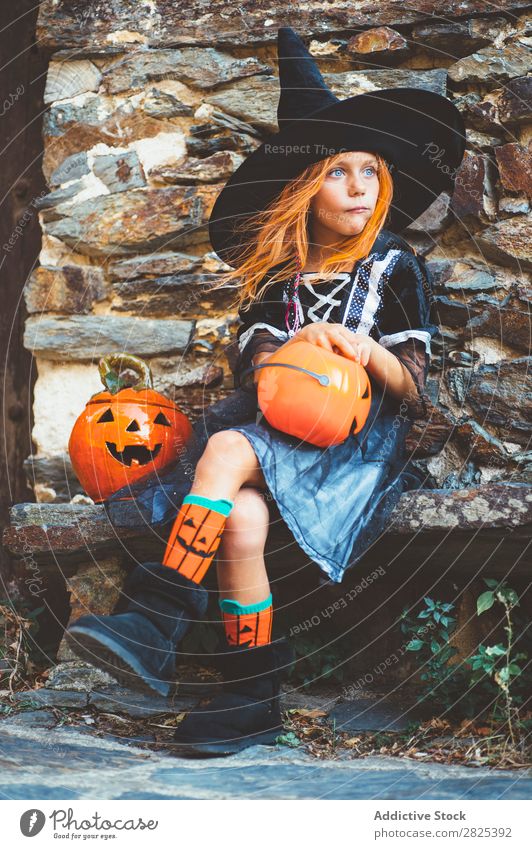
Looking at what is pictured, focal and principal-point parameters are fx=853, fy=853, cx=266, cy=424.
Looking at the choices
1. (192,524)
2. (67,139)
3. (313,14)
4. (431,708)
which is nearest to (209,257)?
(67,139)

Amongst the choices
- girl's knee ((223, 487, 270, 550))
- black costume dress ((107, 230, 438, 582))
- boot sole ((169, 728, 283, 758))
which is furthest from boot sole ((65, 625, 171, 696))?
black costume dress ((107, 230, 438, 582))

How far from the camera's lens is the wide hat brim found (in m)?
2.15

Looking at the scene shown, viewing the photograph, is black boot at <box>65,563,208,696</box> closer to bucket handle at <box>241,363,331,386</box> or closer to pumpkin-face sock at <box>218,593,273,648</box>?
pumpkin-face sock at <box>218,593,273,648</box>

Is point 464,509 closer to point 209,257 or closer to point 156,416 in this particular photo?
point 156,416

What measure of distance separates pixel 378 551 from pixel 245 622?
42 centimetres

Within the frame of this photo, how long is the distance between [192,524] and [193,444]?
0.58 m

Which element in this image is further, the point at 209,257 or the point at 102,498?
the point at 209,257

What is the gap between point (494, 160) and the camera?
2.66m

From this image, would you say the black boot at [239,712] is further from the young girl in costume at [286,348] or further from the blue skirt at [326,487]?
the blue skirt at [326,487]

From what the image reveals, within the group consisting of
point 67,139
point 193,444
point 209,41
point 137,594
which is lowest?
point 137,594

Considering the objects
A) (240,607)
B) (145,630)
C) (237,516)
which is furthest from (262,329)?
(145,630)

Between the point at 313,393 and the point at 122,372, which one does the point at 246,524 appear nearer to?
the point at 313,393

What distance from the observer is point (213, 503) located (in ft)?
5.83

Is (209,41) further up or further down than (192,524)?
further up
